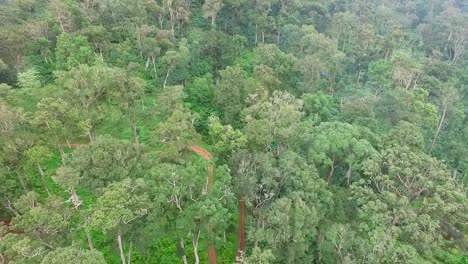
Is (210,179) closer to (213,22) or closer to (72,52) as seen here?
(72,52)

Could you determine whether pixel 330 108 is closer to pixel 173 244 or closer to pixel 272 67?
pixel 272 67

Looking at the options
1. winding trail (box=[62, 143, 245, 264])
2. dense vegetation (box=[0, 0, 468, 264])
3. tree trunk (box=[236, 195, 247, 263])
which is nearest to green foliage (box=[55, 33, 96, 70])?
dense vegetation (box=[0, 0, 468, 264])

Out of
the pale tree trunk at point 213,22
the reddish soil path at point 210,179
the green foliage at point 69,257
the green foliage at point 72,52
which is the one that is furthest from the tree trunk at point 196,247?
the pale tree trunk at point 213,22

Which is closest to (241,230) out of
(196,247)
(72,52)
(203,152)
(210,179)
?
(210,179)

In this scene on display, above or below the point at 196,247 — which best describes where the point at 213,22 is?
above

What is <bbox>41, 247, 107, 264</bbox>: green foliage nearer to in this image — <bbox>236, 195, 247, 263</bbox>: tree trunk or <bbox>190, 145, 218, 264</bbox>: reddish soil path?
<bbox>190, 145, 218, 264</bbox>: reddish soil path

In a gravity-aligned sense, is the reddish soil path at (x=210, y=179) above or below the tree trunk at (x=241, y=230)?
above

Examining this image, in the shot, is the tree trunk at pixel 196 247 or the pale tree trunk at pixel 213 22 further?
the pale tree trunk at pixel 213 22

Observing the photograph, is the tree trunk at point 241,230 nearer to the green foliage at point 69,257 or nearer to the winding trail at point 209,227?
the winding trail at point 209,227

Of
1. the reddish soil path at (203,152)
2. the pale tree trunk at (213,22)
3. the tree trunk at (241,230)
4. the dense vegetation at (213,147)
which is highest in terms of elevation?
the pale tree trunk at (213,22)
